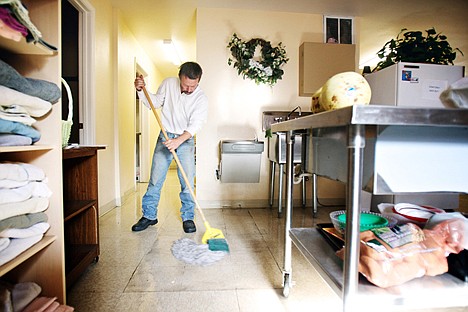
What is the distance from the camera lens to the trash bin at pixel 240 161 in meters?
2.66

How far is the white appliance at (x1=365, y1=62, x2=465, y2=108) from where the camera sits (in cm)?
202

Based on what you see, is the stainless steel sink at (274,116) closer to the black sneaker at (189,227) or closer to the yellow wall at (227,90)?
the yellow wall at (227,90)

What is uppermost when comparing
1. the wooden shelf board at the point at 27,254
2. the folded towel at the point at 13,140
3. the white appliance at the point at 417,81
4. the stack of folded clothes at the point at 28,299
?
the white appliance at the point at 417,81

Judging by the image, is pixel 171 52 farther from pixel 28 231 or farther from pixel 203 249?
pixel 28 231

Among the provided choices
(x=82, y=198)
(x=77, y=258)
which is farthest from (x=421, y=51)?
(x=77, y=258)

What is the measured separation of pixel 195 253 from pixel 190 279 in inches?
11.3

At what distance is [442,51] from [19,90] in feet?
9.17

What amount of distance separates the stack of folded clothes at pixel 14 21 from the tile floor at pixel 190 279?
1.03 m

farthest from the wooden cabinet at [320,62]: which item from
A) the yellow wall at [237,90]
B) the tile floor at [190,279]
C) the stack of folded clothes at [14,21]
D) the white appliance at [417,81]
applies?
the stack of folded clothes at [14,21]

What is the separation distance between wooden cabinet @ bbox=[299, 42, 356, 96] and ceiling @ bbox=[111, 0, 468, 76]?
40 centimetres

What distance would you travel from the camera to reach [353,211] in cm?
61

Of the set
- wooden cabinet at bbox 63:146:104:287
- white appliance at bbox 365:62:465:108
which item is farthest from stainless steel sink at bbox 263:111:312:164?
wooden cabinet at bbox 63:146:104:287

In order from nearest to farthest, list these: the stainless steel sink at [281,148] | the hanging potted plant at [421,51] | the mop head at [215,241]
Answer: the mop head at [215,241], the hanging potted plant at [421,51], the stainless steel sink at [281,148]

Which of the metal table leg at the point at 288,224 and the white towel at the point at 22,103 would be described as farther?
the metal table leg at the point at 288,224
